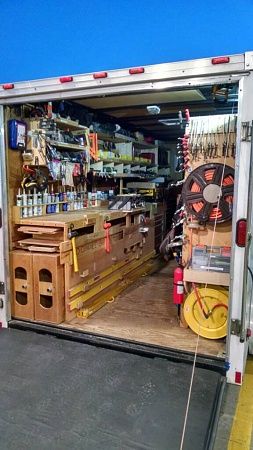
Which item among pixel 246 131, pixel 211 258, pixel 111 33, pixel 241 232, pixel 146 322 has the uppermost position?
pixel 111 33

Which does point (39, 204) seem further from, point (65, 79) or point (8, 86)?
point (65, 79)

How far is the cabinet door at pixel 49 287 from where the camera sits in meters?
3.21

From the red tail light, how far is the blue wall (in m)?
1.17

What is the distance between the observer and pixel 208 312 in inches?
117

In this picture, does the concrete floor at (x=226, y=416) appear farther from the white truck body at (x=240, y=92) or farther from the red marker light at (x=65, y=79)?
the red marker light at (x=65, y=79)

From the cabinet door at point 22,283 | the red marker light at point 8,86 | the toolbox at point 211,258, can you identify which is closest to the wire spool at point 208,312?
the toolbox at point 211,258

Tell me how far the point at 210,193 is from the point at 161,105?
2.30m

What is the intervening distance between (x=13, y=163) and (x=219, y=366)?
2.59m

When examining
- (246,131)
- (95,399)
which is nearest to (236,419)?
(95,399)

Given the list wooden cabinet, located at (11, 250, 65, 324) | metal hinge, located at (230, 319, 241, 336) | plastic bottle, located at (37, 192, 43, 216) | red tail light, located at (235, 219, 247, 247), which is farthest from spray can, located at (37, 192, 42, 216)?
metal hinge, located at (230, 319, 241, 336)

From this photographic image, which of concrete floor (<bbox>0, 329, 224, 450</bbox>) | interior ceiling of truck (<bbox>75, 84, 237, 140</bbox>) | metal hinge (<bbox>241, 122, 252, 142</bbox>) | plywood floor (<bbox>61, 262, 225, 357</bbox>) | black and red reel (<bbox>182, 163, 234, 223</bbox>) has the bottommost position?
concrete floor (<bbox>0, 329, 224, 450</bbox>)

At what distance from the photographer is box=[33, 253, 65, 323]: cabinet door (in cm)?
321

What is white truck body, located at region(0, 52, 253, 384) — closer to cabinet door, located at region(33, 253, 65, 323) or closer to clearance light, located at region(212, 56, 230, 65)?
clearance light, located at region(212, 56, 230, 65)

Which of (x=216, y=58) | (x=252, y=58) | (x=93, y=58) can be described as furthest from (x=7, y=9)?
(x=252, y=58)
